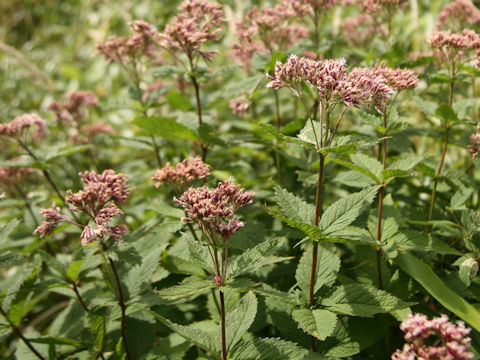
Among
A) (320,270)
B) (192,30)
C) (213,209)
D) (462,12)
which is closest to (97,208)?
(213,209)

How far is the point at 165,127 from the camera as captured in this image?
3.05 m

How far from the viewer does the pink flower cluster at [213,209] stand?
6.66 feet

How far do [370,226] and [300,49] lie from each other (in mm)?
1651

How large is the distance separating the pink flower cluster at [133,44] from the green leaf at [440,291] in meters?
2.72

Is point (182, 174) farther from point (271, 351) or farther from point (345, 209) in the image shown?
point (271, 351)

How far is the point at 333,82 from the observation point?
2027mm

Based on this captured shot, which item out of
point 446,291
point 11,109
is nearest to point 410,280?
point 446,291

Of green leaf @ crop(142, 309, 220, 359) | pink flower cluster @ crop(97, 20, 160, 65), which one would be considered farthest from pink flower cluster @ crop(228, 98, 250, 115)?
green leaf @ crop(142, 309, 220, 359)

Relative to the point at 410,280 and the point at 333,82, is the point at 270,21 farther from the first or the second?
the point at 410,280

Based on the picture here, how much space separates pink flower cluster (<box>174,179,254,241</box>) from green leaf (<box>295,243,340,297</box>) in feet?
1.98

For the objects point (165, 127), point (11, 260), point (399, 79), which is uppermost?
point (399, 79)

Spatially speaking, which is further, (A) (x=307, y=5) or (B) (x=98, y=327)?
(A) (x=307, y=5)

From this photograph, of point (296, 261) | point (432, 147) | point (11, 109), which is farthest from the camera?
point (11, 109)

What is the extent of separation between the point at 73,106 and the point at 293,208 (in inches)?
135
